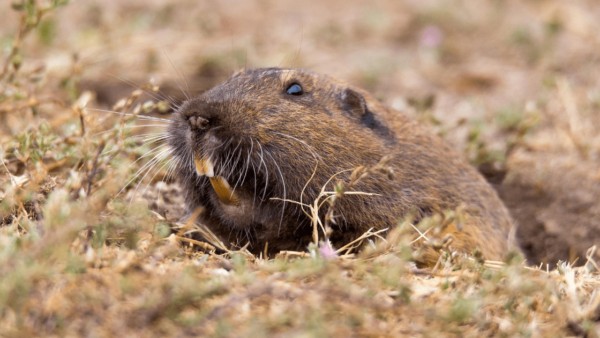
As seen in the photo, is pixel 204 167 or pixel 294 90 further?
pixel 294 90

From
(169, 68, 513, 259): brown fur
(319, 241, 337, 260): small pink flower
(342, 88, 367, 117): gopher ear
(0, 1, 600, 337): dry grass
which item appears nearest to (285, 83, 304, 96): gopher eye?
(169, 68, 513, 259): brown fur

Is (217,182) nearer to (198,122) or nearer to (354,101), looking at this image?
(198,122)

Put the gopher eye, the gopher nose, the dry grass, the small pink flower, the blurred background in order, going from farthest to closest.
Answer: the blurred background
the gopher eye
the gopher nose
the small pink flower
the dry grass

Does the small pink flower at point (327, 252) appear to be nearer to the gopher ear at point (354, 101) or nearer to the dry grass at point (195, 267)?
the dry grass at point (195, 267)

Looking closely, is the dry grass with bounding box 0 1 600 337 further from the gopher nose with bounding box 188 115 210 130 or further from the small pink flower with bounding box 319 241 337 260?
the gopher nose with bounding box 188 115 210 130

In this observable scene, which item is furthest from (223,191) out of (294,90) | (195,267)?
(195,267)

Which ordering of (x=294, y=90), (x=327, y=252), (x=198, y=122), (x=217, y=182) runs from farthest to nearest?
(x=294, y=90), (x=217, y=182), (x=198, y=122), (x=327, y=252)

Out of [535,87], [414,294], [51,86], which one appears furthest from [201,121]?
[535,87]
